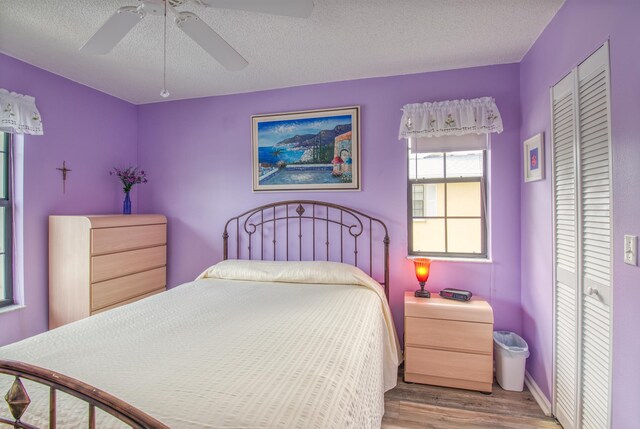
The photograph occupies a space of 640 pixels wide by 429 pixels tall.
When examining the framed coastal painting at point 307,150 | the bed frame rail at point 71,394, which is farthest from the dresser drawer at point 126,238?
the bed frame rail at point 71,394

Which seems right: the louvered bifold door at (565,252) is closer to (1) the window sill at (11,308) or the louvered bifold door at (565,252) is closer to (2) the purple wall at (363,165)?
(2) the purple wall at (363,165)

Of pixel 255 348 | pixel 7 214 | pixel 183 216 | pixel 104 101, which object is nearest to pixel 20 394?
pixel 255 348

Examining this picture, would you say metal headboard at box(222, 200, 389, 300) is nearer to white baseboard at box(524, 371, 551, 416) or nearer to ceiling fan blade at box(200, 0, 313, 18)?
white baseboard at box(524, 371, 551, 416)

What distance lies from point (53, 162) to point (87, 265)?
3.13ft

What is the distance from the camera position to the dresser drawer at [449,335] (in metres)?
2.21

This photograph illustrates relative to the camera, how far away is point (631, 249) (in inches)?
49.8

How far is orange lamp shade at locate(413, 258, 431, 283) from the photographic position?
98.7 inches

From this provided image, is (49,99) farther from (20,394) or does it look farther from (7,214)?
(20,394)

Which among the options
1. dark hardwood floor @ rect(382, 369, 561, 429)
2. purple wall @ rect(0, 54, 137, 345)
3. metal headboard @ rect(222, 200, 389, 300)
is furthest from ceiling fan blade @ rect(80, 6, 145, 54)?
dark hardwood floor @ rect(382, 369, 561, 429)

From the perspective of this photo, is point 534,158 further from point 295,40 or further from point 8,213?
point 8,213

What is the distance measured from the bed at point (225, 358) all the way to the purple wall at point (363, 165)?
21.4 inches

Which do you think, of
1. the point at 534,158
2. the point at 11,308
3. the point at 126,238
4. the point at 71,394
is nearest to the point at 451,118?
the point at 534,158

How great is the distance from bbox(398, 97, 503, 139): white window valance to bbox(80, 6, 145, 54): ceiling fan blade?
196cm

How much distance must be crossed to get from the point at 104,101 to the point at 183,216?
4.45 feet
